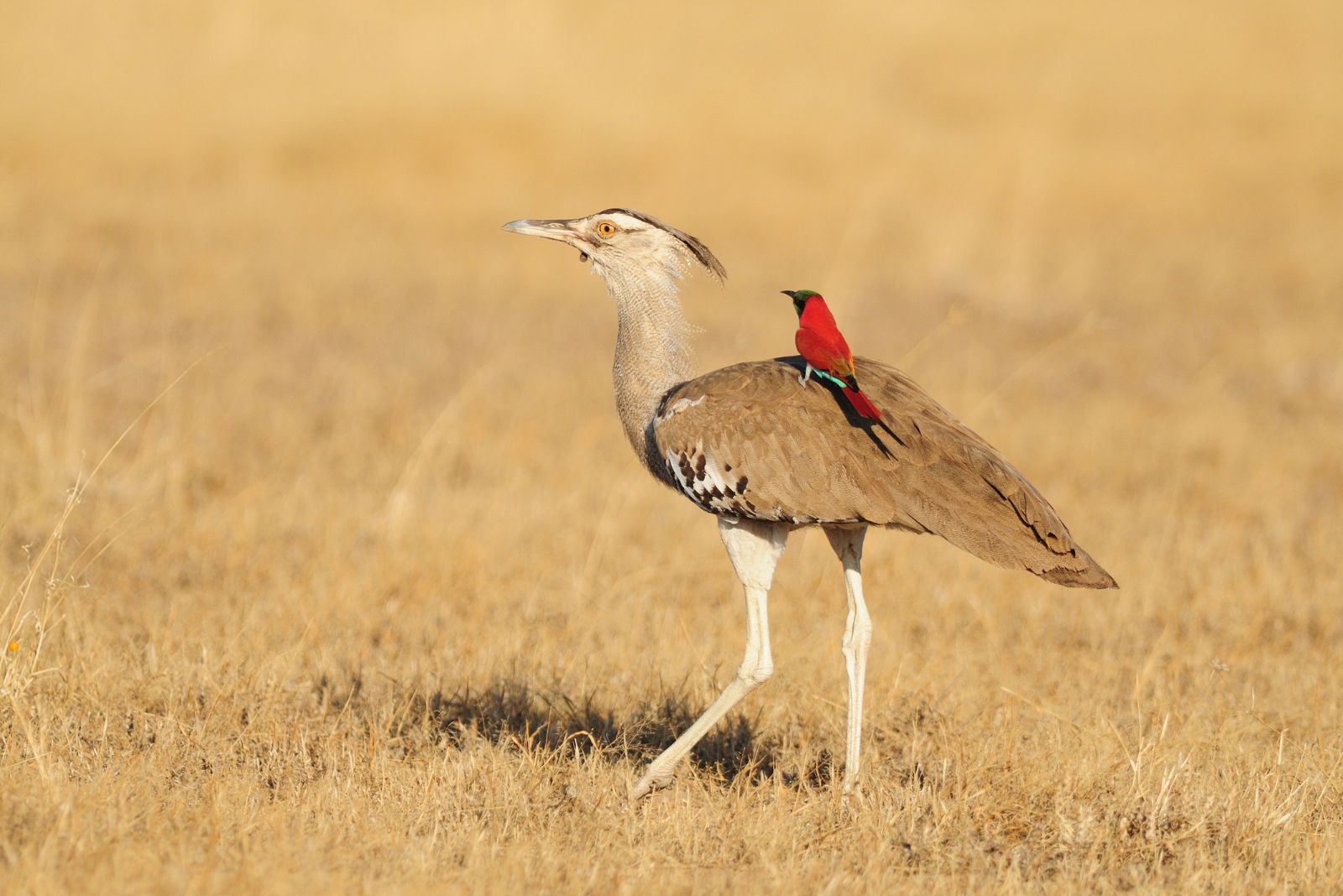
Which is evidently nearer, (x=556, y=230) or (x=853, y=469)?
(x=853, y=469)

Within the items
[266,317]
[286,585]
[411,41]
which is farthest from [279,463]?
[411,41]

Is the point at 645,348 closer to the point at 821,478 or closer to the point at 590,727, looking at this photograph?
the point at 821,478

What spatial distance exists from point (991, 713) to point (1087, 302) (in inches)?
301

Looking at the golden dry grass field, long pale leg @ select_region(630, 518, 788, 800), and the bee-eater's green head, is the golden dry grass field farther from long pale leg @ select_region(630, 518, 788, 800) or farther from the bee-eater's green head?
the bee-eater's green head

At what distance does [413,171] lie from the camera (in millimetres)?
13219

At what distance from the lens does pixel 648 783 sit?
136 inches

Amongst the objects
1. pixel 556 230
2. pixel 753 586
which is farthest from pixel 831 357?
pixel 556 230

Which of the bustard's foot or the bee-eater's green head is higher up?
the bee-eater's green head

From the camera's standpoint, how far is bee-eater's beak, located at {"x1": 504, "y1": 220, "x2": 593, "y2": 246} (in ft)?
12.8

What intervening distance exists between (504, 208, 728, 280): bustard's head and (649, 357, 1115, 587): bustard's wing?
454mm

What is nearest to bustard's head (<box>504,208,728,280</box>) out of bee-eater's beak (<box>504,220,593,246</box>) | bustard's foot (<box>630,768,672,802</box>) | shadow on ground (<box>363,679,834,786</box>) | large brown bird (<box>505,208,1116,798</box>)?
bee-eater's beak (<box>504,220,593,246</box>)

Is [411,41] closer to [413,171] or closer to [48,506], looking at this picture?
[413,171]

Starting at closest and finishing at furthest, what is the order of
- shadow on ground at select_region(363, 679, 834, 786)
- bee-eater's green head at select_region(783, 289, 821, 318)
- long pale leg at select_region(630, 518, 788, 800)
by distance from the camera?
bee-eater's green head at select_region(783, 289, 821, 318)
long pale leg at select_region(630, 518, 788, 800)
shadow on ground at select_region(363, 679, 834, 786)

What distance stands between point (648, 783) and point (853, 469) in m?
0.88
